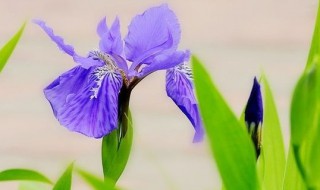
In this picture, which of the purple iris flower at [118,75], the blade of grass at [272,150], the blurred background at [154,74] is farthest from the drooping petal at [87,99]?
the blurred background at [154,74]

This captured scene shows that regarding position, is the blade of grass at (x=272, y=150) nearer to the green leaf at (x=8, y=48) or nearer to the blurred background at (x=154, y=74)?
the green leaf at (x=8, y=48)

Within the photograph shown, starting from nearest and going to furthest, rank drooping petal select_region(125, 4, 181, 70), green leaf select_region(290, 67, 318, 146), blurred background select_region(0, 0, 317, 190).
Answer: green leaf select_region(290, 67, 318, 146) < drooping petal select_region(125, 4, 181, 70) < blurred background select_region(0, 0, 317, 190)

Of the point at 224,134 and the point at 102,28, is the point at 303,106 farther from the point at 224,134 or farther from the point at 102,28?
the point at 102,28

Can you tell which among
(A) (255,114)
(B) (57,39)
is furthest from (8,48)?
(A) (255,114)

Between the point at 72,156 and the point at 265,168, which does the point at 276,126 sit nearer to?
the point at 265,168

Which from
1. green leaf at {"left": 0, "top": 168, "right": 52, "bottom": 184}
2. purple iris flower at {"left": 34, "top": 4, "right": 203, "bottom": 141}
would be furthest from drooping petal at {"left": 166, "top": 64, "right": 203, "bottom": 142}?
green leaf at {"left": 0, "top": 168, "right": 52, "bottom": 184}

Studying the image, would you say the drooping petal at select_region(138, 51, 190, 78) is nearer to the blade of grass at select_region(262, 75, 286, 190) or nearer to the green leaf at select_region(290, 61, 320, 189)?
the blade of grass at select_region(262, 75, 286, 190)

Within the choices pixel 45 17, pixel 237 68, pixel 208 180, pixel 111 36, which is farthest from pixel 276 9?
pixel 111 36
